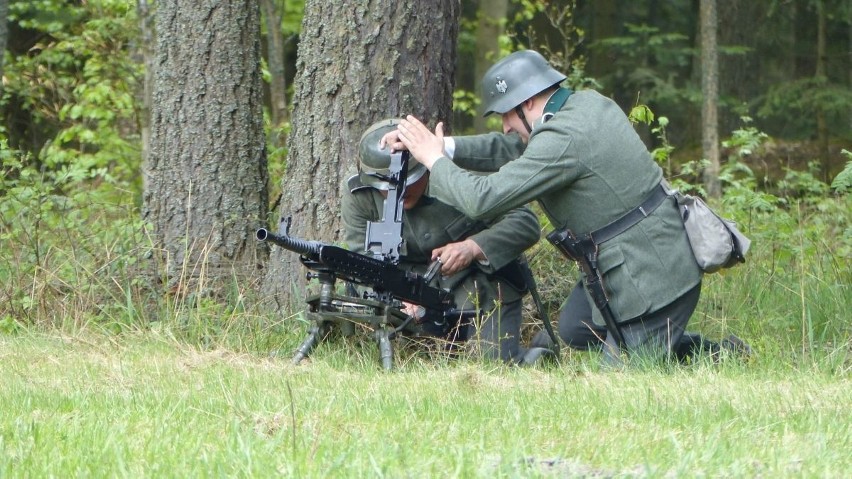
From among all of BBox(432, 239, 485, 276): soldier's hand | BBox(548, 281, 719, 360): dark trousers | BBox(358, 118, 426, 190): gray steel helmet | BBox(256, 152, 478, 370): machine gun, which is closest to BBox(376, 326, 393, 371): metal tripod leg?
BBox(256, 152, 478, 370): machine gun

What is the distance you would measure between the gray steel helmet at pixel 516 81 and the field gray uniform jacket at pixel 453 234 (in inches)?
31.5

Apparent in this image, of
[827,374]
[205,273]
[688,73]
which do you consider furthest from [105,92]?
[688,73]

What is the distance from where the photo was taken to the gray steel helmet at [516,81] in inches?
246

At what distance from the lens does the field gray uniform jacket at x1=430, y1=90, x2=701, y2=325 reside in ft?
19.6

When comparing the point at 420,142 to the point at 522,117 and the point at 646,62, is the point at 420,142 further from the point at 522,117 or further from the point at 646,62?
the point at 646,62

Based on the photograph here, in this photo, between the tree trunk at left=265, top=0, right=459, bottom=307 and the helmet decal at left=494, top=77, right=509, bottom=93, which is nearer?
the helmet decal at left=494, top=77, right=509, bottom=93

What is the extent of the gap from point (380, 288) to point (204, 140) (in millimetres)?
2938

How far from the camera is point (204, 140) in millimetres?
8445

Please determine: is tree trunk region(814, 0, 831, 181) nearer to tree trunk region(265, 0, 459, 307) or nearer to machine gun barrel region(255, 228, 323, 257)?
tree trunk region(265, 0, 459, 307)

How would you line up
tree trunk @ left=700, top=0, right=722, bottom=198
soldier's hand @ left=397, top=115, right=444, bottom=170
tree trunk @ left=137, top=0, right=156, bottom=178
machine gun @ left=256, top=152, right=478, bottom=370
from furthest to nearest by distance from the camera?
tree trunk @ left=700, top=0, right=722, bottom=198, tree trunk @ left=137, top=0, right=156, bottom=178, soldier's hand @ left=397, top=115, right=444, bottom=170, machine gun @ left=256, top=152, right=478, bottom=370

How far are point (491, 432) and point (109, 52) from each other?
11821mm

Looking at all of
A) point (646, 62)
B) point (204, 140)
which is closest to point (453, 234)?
point (204, 140)

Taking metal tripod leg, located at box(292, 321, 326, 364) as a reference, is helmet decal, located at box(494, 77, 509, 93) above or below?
above

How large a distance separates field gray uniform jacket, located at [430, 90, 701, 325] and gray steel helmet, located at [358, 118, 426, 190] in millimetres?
345
